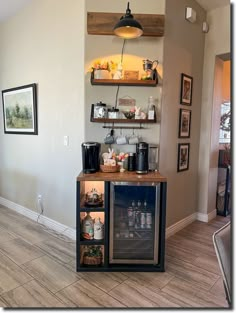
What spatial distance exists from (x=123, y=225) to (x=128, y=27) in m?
1.80

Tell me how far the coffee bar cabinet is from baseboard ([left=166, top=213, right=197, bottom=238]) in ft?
2.50

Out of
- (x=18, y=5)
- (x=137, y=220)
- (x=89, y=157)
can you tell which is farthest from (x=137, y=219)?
(x=18, y=5)

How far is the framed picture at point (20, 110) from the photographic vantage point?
3.17 meters

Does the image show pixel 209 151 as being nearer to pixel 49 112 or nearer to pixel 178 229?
pixel 178 229

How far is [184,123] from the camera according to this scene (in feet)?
9.84

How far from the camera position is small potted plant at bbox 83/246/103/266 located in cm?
219

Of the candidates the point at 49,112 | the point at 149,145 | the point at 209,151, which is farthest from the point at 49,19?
the point at 209,151

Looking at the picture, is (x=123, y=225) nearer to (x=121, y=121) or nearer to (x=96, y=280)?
(x=96, y=280)

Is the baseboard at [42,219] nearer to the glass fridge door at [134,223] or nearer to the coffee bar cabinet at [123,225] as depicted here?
the coffee bar cabinet at [123,225]

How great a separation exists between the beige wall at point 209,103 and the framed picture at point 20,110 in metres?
2.38

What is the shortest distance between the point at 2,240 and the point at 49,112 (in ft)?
5.39

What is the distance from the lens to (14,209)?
146 inches

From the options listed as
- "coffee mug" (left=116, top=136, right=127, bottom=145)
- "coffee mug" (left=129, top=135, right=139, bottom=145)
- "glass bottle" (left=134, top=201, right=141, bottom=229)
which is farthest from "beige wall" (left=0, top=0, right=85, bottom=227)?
"glass bottle" (left=134, top=201, right=141, bottom=229)

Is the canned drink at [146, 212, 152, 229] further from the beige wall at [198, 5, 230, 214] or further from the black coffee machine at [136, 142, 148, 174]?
the beige wall at [198, 5, 230, 214]
